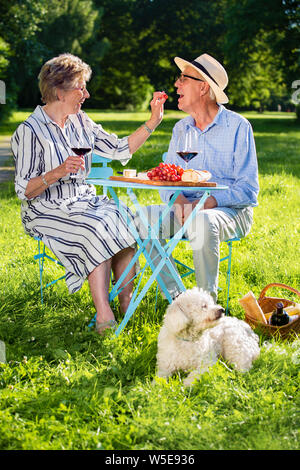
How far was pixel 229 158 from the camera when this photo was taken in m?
4.30

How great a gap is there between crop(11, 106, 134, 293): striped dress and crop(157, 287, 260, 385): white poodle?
88cm

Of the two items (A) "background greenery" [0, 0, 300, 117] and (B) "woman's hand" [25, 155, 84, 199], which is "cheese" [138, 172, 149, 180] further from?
(A) "background greenery" [0, 0, 300, 117]

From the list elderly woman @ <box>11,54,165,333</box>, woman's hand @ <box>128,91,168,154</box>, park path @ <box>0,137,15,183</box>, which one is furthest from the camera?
park path @ <box>0,137,15,183</box>

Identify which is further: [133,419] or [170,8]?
[170,8]

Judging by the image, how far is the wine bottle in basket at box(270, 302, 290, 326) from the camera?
151 inches

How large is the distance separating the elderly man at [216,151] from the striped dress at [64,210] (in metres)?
0.55

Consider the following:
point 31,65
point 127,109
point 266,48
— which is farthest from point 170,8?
point 31,65

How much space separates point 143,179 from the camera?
370 centimetres

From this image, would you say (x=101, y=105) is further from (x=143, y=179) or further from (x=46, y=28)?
(x=143, y=179)

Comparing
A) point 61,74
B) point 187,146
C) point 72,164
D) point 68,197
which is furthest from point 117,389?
point 61,74

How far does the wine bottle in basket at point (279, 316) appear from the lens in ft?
12.6

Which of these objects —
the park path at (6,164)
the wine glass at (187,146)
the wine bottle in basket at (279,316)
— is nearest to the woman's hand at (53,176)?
the wine glass at (187,146)

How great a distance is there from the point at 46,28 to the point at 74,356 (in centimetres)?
3999

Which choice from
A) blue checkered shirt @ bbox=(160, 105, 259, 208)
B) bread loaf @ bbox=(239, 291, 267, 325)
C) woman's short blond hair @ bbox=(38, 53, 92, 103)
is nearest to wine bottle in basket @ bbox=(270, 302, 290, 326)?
bread loaf @ bbox=(239, 291, 267, 325)
